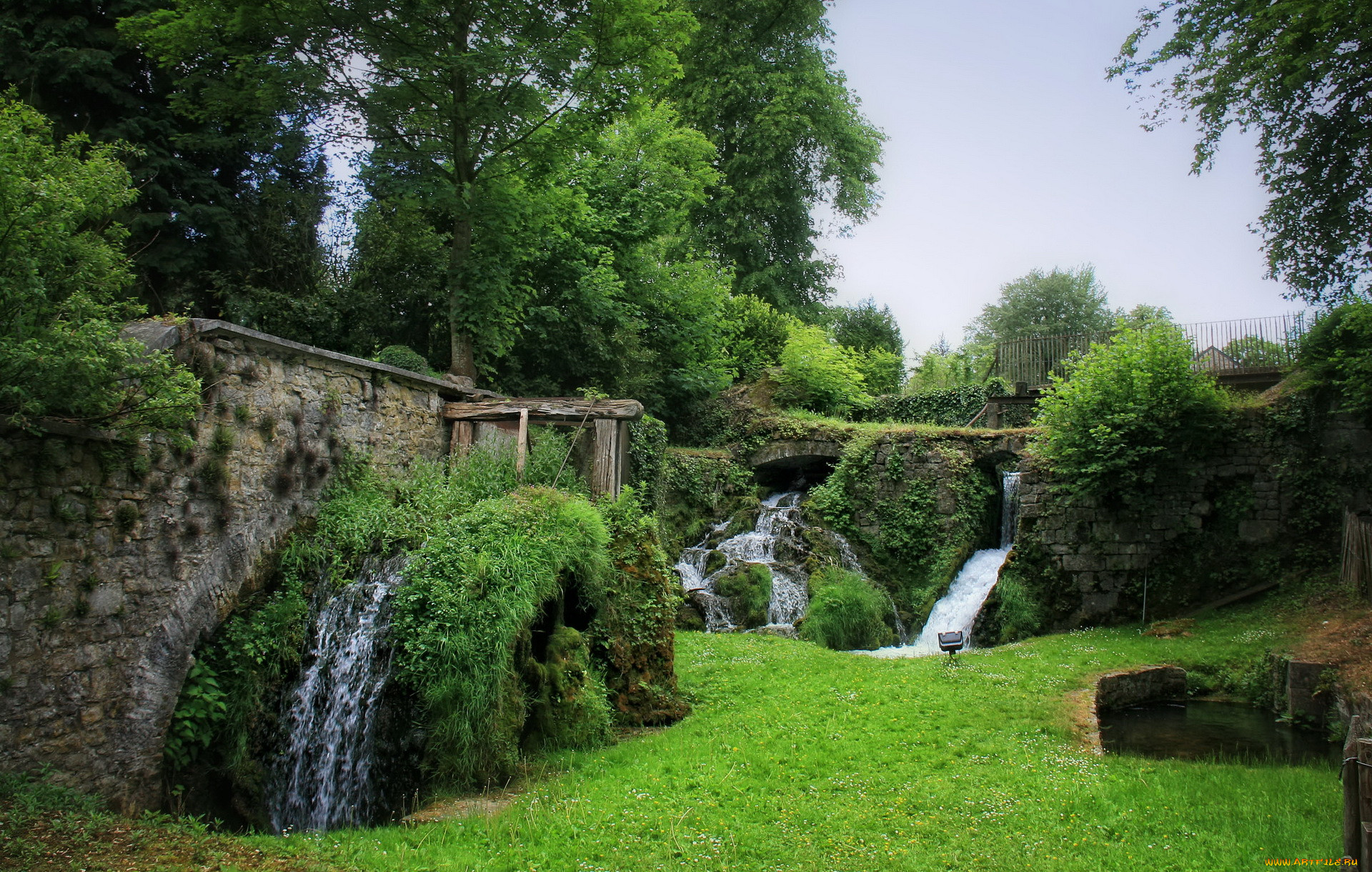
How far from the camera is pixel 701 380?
57.0 ft

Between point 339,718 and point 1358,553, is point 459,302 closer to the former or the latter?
point 339,718

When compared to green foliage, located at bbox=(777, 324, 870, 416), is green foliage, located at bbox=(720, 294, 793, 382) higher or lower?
higher

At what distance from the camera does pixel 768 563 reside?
1328 centimetres

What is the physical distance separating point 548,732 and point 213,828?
278 centimetres

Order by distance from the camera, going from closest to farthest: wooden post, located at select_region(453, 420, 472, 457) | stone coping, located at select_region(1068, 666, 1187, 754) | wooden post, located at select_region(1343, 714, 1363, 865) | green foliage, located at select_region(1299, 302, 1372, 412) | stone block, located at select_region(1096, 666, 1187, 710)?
wooden post, located at select_region(1343, 714, 1363, 865), stone coping, located at select_region(1068, 666, 1187, 754), stone block, located at select_region(1096, 666, 1187, 710), wooden post, located at select_region(453, 420, 472, 457), green foliage, located at select_region(1299, 302, 1372, 412)

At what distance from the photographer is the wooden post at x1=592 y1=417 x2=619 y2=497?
10.1 m

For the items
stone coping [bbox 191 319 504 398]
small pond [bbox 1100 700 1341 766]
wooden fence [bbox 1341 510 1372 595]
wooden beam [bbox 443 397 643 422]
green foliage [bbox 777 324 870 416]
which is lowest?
small pond [bbox 1100 700 1341 766]

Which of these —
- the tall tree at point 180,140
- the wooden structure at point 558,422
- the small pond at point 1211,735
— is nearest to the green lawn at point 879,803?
the small pond at point 1211,735

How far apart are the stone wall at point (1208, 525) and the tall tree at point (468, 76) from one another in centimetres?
921

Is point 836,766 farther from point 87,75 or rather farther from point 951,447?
point 87,75

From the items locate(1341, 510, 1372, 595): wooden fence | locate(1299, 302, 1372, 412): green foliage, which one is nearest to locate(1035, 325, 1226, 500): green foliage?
locate(1299, 302, 1372, 412): green foliage

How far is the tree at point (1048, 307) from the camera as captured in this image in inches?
1543

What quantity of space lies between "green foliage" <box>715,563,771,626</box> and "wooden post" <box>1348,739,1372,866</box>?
9.16 metres

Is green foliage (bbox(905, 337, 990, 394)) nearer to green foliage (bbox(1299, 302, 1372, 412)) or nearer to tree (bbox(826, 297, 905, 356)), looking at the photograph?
tree (bbox(826, 297, 905, 356))
